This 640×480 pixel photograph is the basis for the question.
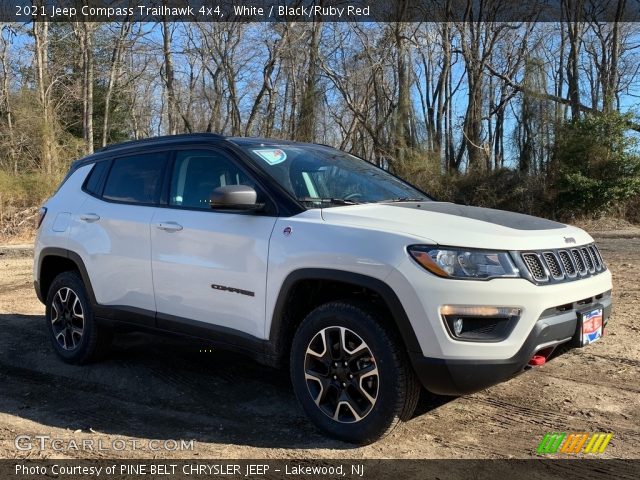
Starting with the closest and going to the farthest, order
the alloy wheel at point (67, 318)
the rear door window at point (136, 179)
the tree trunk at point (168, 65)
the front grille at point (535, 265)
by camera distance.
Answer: the front grille at point (535, 265)
the rear door window at point (136, 179)
the alloy wheel at point (67, 318)
the tree trunk at point (168, 65)

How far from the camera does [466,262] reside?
3184 mm

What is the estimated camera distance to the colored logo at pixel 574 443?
3.49 m

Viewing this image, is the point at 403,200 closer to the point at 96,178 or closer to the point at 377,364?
the point at 377,364

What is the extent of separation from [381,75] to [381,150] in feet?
14.0

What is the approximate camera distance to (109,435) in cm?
381

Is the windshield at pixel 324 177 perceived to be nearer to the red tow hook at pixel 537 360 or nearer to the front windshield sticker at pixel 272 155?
the front windshield sticker at pixel 272 155

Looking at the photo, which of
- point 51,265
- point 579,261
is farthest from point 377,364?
point 51,265

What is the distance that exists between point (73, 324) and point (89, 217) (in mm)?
1017

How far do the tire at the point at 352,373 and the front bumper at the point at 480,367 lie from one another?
0.16 meters

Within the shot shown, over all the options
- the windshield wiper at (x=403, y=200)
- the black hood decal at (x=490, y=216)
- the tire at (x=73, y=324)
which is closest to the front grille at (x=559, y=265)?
the black hood decal at (x=490, y=216)

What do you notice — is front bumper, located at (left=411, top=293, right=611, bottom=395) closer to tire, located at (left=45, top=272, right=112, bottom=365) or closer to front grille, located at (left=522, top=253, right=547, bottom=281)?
front grille, located at (left=522, top=253, right=547, bottom=281)

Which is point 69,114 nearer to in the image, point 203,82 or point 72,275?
point 203,82

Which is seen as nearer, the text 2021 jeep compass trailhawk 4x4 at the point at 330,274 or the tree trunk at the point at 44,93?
the text 2021 jeep compass trailhawk 4x4 at the point at 330,274

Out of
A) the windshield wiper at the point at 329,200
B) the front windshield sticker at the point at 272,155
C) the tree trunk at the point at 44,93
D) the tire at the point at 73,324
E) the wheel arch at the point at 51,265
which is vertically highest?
the tree trunk at the point at 44,93
